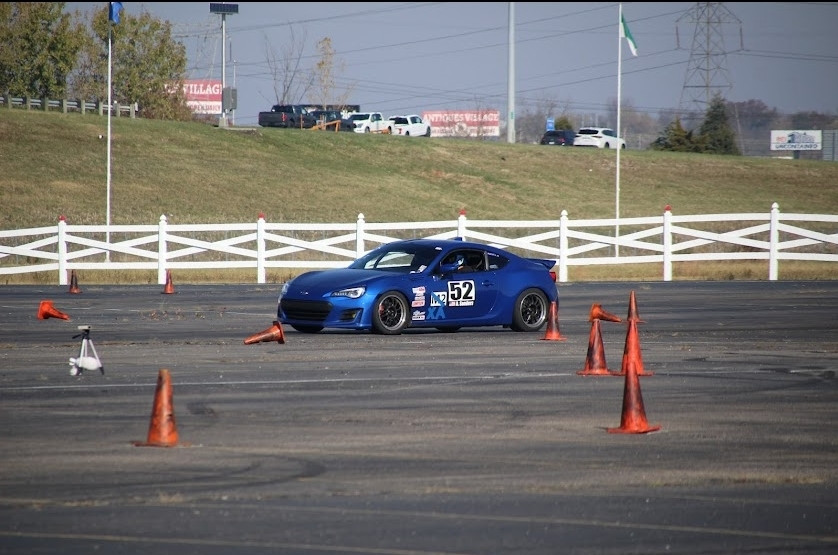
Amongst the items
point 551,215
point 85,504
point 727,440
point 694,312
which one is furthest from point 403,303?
point 551,215

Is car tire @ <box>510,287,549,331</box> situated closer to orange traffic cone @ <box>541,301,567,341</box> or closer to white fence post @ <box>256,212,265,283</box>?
orange traffic cone @ <box>541,301,567,341</box>

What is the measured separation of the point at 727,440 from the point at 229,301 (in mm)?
16756

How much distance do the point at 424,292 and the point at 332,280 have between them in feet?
4.37

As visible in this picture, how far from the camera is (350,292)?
17.8 meters

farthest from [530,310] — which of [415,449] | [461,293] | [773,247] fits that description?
[773,247]

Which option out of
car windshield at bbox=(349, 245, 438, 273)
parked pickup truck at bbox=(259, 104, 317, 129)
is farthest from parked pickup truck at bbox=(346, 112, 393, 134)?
car windshield at bbox=(349, 245, 438, 273)

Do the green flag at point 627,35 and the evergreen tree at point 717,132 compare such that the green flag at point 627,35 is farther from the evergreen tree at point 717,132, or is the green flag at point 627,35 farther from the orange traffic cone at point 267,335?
the evergreen tree at point 717,132

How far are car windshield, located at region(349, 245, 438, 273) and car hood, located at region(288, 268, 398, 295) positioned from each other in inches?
17.9

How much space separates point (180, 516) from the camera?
24.0ft

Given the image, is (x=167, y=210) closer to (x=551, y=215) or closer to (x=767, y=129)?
(x=551, y=215)

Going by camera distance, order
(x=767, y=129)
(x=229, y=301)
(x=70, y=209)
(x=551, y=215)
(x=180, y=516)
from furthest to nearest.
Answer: (x=767, y=129)
(x=551, y=215)
(x=70, y=209)
(x=229, y=301)
(x=180, y=516)

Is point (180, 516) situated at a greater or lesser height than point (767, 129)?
lesser

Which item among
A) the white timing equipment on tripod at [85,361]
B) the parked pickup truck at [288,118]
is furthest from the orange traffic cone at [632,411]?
the parked pickup truck at [288,118]

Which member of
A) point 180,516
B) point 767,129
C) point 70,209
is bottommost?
point 180,516
